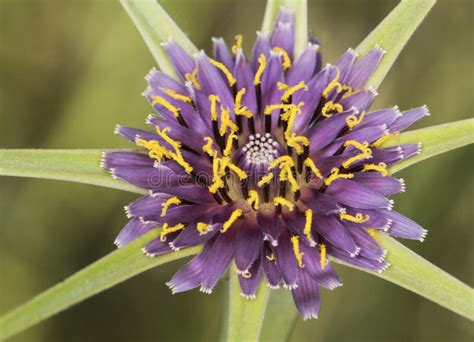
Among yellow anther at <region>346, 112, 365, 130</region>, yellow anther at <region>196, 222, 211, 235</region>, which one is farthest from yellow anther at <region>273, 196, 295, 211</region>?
yellow anther at <region>346, 112, 365, 130</region>

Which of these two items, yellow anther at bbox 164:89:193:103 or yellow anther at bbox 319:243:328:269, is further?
yellow anther at bbox 164:89:193:103

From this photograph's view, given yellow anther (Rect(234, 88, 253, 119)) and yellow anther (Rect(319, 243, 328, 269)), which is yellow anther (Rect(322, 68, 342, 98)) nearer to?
yellow anther (Rect(234, 88, 253, 119))

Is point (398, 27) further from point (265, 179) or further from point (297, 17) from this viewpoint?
point (265, 179)

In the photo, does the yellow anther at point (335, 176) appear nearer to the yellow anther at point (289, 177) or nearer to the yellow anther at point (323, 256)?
the yellow anther at point (289, 177)

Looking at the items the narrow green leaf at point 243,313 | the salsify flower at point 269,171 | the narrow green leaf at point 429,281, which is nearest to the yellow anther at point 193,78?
the salsify flower at point 269,171

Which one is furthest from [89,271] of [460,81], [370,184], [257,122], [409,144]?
[460,81]

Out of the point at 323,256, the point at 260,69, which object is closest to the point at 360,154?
the point at 323,256
